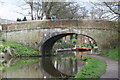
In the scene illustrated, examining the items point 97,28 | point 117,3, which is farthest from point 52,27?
point 117,3

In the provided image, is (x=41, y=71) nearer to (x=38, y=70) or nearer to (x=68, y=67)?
(x=38, y=70)

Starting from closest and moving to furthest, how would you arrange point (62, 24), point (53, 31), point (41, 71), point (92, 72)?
point (92, 72) < point (41, 71) < point (62, 24) < point (53, 31)

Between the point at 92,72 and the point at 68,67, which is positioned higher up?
the point at 92,72

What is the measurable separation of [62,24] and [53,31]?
1.07 meters

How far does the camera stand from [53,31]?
63.1 feet

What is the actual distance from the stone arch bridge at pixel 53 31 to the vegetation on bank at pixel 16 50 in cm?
69

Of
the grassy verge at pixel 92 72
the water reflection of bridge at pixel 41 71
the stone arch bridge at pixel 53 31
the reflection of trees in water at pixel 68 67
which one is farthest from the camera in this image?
the stone arch bridge at pixel 53 31

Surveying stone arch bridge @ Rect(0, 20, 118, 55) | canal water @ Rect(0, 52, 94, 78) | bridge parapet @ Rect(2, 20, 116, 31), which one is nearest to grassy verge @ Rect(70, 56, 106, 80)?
canal water @ Rect(0, 52, 94, 78)

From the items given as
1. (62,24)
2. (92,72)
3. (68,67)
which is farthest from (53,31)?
(92,72)

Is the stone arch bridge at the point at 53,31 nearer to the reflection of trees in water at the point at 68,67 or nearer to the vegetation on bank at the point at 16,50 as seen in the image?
the vegetation on bank at the point at 16,50

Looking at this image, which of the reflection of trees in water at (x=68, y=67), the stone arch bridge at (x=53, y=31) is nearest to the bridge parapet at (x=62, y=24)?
the stone arch bridge at (x=53, y=31)

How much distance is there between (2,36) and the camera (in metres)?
21.4

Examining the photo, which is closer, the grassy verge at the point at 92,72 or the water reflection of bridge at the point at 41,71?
the grassy verge at the point at 92,72

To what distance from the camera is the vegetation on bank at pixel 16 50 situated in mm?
18750
